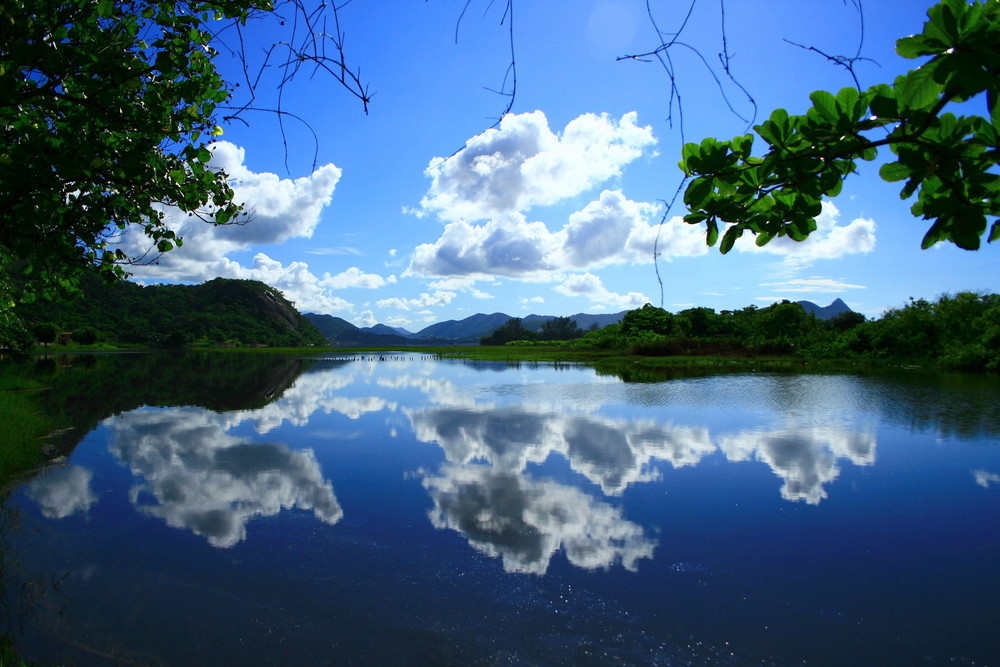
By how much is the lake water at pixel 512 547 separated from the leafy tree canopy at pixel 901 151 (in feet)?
14.6

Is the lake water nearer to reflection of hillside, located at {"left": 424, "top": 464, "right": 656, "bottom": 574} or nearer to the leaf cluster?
reflection of hillside, located at {"left": 424, "top": 464, "right": 656, "bottom": 574}

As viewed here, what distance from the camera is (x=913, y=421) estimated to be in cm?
1808

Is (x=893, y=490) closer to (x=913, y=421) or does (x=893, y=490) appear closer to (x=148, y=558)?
(x=913, y=421)

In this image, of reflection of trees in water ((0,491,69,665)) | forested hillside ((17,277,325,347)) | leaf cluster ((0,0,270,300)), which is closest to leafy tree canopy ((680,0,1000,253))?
leaf cluster ((0,0,270,300))

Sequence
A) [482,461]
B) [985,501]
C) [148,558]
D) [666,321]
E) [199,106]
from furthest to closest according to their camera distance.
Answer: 1. [666,321]
2. [482,461]
3. [985,501]
4. [148,558]
5. [199,106]

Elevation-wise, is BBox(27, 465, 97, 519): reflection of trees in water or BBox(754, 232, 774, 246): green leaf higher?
BBox(754, 232, 774, 246): green leaf

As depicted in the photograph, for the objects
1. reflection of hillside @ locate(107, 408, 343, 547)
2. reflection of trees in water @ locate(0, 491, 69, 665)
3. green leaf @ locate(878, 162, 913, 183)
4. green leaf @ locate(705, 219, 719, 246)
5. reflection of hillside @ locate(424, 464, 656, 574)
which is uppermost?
green leaf @ locate(878, 162, 913, 183)

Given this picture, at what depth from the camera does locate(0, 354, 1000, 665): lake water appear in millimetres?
5289

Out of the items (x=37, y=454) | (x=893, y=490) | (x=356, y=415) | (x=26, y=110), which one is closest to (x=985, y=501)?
(x=893, y=490)

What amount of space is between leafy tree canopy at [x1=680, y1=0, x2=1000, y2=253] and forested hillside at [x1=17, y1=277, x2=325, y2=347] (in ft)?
323

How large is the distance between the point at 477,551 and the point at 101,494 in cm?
783

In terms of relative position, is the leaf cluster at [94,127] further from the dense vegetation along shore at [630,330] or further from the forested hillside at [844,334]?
the forested hillside at [844,334]

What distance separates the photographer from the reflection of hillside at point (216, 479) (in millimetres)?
8922

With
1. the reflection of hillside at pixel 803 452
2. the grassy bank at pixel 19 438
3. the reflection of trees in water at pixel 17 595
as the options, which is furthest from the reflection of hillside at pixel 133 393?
the reflection of hillside at pixel 803 452
